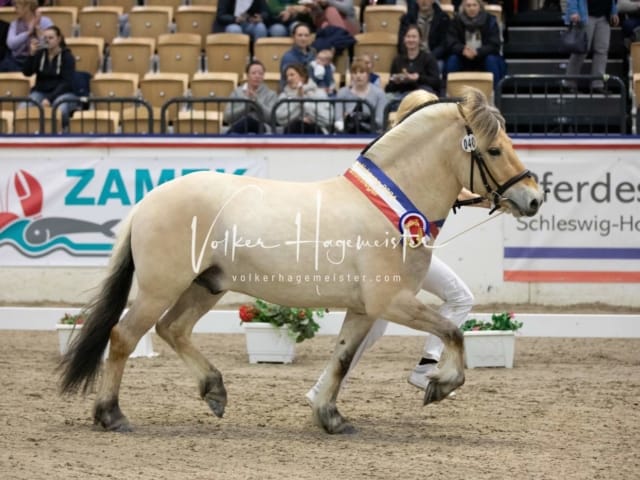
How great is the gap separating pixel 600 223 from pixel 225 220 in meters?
5.79

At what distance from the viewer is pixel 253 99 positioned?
43.5 feet

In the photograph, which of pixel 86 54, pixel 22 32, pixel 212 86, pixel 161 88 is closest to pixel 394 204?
pixel 212 86

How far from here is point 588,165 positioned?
12.4m

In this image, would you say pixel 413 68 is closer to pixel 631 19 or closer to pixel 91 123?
pixel 631 19

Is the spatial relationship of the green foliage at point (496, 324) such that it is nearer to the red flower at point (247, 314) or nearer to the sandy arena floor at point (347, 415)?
the sandy arena floor at point (347, 415)

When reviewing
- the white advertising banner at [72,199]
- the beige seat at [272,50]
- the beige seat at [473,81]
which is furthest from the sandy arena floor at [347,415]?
the beige seat at [272,50]

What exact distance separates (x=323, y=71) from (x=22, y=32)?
3948 millimetres

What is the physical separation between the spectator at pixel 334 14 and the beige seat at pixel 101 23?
101 inches

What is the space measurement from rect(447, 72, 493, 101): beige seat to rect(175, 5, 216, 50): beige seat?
3657 millimetres

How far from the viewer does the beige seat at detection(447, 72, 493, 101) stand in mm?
13625

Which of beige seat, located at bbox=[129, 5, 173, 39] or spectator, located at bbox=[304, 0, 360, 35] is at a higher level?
spectator, located at bbox=[304, 0, 360, 35]

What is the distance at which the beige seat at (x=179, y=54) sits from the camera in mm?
15195

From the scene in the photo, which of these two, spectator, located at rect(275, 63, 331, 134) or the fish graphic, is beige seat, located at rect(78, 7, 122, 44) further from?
the fish graphic

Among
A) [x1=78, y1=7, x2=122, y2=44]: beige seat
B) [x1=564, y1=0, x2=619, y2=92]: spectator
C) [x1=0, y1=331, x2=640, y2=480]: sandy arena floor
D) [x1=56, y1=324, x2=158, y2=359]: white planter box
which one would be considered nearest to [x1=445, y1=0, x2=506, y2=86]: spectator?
[x1=564, y1=0, x2=619, y2=92]: spectator
